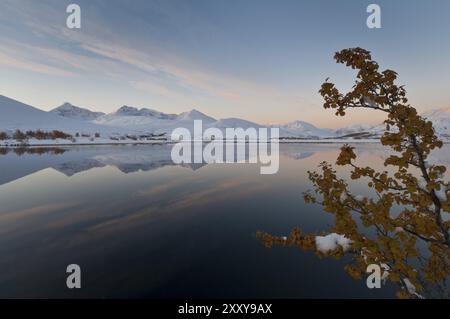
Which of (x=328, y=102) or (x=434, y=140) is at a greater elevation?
(x=328, y=102)

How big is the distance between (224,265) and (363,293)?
4.85 m

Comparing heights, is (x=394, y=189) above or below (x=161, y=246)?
above

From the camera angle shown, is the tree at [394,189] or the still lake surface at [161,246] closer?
the tree at [394,189]

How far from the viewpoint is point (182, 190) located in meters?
22.3

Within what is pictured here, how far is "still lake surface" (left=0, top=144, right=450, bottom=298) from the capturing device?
809 cm

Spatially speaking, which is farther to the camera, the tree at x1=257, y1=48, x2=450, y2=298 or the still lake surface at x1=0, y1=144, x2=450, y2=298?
the still lake surface at x1=0, y1=144, x2=450, y2=298

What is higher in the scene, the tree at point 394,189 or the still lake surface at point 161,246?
the tree at point 394,189

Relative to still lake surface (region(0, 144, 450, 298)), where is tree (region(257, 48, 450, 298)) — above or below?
above

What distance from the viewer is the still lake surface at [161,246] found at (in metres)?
8.09

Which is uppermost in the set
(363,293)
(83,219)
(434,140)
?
(434,140)

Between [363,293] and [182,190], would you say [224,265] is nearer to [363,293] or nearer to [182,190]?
[363,293]

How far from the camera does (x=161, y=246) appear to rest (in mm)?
11000

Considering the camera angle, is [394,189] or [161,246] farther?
[161,246]
